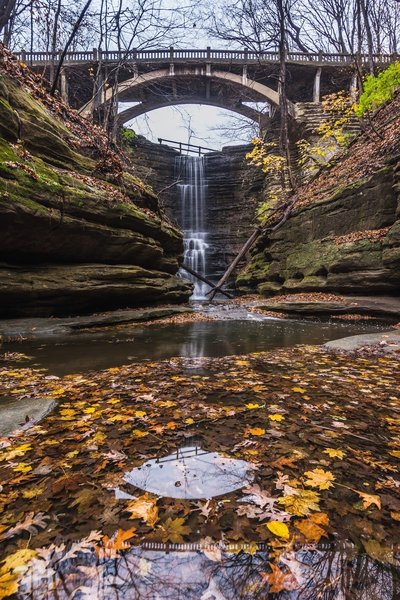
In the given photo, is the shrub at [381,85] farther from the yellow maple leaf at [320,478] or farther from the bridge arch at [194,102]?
the bridge arch at [194,102]

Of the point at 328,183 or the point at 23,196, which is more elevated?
the point at 328,183

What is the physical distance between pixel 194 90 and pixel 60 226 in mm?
26454

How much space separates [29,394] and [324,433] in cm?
299

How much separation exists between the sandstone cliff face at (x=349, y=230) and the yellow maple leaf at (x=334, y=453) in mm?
8024

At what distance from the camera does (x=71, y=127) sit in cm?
1183

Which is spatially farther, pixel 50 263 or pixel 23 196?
pixel 50 263

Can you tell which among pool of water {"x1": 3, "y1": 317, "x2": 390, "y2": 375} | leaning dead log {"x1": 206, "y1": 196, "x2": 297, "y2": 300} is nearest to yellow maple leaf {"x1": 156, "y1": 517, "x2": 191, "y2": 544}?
pool of water {"x1": 3, "y1": 317, "x2": 390, "y2": 375}

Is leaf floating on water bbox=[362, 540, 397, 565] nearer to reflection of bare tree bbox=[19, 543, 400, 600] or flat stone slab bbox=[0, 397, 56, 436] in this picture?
reflection of bare tree bbox=[19, 543, 400, 600]

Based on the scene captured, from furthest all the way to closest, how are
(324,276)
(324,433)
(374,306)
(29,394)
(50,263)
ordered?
(324,276) < (374,306) < (50,263) < (29,394) < (324,433)

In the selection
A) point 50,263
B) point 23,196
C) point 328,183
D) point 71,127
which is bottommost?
point 50,263

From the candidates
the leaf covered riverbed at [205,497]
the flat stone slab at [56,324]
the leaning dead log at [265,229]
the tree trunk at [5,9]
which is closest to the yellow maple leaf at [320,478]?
the leaf covered riverbed at [205,497]

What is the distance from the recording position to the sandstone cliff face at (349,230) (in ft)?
31.4

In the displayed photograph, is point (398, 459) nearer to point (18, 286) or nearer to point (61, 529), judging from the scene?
point (61, 529)

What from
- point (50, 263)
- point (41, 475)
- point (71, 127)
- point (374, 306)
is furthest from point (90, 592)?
point (71, 127)
